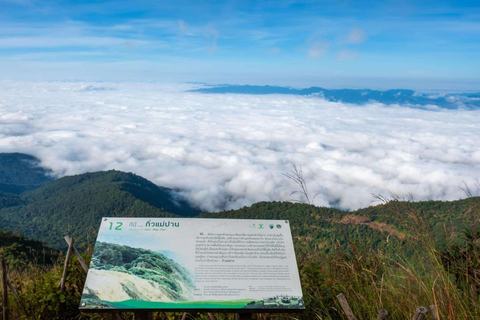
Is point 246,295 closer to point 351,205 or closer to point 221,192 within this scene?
point 351,205

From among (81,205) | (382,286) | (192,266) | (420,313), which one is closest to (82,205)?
(81,205)

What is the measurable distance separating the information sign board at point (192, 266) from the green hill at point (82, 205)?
192 ft

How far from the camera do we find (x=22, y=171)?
157 meters

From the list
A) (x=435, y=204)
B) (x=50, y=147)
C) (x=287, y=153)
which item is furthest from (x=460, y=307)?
(x=50, y=147)

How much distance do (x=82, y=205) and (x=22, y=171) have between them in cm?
9936

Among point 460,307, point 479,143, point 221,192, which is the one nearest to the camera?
point 460,307

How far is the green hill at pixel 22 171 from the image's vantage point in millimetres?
148325

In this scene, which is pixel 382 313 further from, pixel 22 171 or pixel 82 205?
pixel 22 171

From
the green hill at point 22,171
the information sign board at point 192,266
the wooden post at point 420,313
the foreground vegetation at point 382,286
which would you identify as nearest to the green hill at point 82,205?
the green hill at point 22,171

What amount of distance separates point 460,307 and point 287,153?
185 metres

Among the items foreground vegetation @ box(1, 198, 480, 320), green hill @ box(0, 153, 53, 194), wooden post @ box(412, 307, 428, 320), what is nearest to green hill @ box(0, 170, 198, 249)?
green hill @ box(0, 153, 53, 194)

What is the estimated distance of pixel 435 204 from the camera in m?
40.4

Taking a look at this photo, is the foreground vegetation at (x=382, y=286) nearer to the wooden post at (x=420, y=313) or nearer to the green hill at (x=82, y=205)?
the wooden post at (x=420, y=313)

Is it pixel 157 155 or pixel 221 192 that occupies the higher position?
pixel 157 155
